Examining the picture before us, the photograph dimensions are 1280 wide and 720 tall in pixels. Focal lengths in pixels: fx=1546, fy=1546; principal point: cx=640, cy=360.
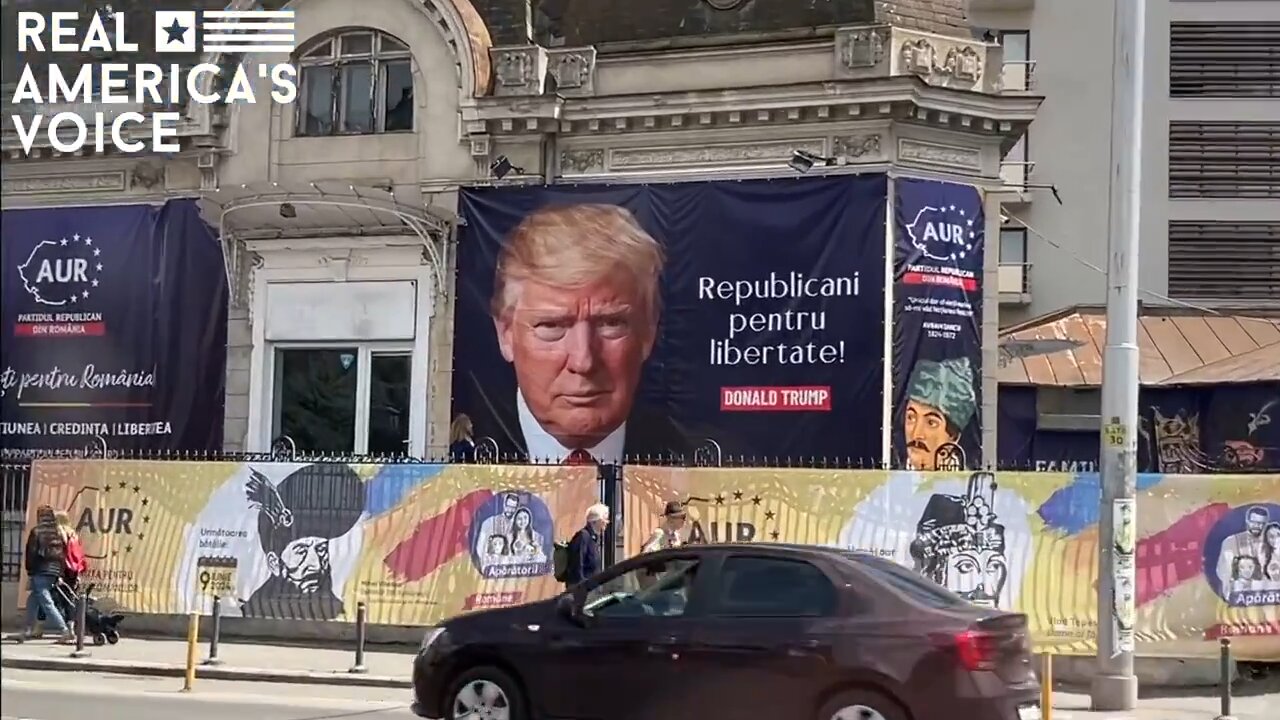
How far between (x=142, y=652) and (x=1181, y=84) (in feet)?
105

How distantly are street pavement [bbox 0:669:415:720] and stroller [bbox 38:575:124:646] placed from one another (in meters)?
1.47

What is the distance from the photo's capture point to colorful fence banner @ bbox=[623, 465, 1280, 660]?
585 inches

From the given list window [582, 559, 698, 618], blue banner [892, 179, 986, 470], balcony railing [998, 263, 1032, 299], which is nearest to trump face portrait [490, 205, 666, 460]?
blue banner [892, 179, 986, 470]

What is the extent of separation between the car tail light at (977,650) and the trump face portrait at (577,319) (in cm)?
1336

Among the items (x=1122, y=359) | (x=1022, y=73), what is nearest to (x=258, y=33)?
(x=1122, y=359)

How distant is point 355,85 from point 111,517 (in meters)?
9.05

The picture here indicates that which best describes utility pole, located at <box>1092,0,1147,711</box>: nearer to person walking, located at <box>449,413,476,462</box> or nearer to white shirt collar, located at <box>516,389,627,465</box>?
white shirt collar, located at <box>516,389,627,465</box>

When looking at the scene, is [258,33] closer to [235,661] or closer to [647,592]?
[235,661]

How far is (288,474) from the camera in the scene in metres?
18.0

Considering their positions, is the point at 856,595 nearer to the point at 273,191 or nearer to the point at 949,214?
the point at 949,214

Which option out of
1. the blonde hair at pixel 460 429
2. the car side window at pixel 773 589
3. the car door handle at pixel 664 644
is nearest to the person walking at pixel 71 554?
the blonde hair at pixel 460 429

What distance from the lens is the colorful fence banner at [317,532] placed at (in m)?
16.9

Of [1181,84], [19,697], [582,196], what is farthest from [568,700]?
[1181,84]

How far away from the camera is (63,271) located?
2577 centimetres
